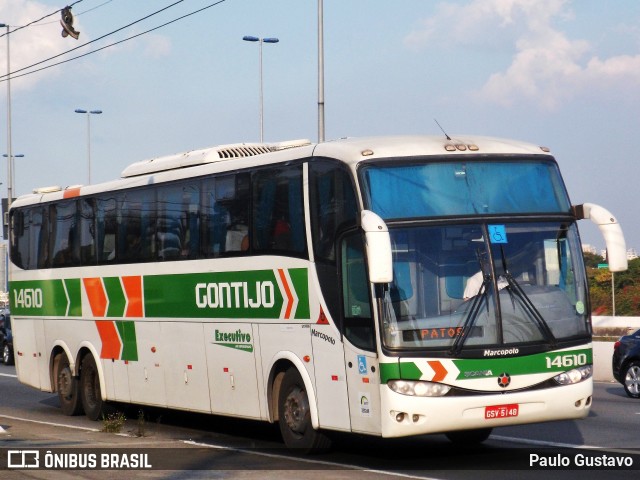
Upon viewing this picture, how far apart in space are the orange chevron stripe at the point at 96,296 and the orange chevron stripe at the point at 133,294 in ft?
2.91

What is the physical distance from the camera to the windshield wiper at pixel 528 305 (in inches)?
516

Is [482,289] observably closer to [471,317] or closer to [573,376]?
[471,317]

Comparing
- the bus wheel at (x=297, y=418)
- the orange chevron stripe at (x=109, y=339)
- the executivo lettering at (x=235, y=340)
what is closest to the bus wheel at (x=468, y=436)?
the bus wheel at (x=297, y=418)

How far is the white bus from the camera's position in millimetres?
12797

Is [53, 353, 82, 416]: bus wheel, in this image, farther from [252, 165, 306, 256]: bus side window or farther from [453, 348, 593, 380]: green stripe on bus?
[453, 348, 593, 380]: green stripe on bus

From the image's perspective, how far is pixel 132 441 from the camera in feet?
Answer: 53.8

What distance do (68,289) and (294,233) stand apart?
790 cm

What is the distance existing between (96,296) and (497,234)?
29.6 ft

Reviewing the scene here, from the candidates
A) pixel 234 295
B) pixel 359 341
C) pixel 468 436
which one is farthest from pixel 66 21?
pixel 359 341

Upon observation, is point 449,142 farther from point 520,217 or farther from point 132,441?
point 132,441

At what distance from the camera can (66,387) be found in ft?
72.0

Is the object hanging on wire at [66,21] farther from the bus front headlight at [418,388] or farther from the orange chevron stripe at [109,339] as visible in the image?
the bus front headlight at [418,388]

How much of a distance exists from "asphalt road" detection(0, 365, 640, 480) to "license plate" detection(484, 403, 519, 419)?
1.78 ft

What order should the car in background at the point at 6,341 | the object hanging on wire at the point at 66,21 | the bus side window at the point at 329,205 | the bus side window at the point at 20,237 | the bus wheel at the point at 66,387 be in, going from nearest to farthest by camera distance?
the bus side window at the point at 329,205
the bus wheel at the point at 66,387
the bus side window at the point at 20,237
the object hanging on wire at the point at 66,21
the car in background at the point at 6,341
